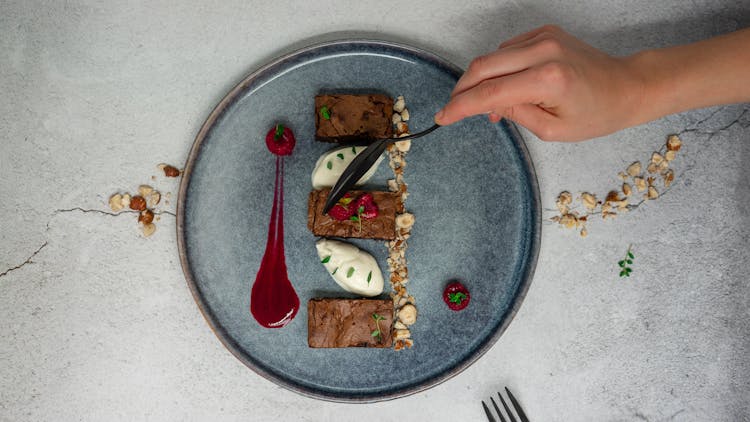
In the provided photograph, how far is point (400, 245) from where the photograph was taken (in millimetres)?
2123

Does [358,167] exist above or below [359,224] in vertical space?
above

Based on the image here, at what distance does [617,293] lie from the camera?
2.22m

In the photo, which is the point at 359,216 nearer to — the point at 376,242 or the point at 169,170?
the point at 376,242

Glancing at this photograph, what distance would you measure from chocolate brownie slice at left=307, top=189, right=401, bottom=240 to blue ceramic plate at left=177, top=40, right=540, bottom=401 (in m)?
0.08

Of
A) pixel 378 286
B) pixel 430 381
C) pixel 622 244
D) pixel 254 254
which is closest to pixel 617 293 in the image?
pixel 622 244

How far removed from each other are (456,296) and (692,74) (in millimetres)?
1377

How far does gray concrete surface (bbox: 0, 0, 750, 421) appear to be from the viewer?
2.16 m

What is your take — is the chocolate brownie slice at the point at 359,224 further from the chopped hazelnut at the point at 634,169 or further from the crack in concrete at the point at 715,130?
the crack in concrete at the point at 715,130

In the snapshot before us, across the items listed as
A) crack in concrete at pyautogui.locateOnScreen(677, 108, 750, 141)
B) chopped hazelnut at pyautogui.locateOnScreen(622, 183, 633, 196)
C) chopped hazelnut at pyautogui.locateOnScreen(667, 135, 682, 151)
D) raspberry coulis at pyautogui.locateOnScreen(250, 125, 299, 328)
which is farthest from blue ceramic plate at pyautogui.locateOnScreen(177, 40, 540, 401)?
crack in concrete at pyautogui.locateOnScreen(677, 108, 750, 141)

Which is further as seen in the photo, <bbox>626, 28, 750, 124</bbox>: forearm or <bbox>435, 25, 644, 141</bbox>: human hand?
<bbox>626, 28, 750, 124</bbox>: forearm

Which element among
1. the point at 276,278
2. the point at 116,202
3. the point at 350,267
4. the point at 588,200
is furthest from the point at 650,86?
the point at 116,202

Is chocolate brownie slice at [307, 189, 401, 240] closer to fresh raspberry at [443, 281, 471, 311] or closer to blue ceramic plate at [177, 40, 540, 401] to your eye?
blue ceramic plate at [177, 40, 540, 401]

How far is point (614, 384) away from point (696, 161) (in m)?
1.15

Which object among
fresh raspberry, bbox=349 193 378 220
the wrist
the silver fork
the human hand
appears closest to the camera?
the human hand
